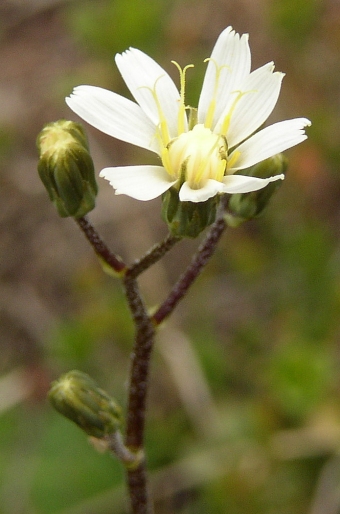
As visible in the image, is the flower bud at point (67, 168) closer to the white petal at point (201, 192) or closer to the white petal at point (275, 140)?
the white petal at point (201, 192)

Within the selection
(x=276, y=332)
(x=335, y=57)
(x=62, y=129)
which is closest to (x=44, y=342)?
(x=276, y=332)

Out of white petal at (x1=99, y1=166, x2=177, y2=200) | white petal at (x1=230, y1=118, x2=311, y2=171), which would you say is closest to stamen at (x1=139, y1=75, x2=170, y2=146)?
white petal at (x1=99, y1=166, x2=177, y2=200)

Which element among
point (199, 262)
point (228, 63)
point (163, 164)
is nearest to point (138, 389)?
point (199, 262)

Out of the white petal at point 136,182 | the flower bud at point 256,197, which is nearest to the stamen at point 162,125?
the white petal at point 136,182

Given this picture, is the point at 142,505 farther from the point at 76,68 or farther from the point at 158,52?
the point at 76,68

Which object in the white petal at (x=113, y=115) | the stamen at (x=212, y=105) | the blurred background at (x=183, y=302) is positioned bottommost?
the blurred background at (x=183, y=302)

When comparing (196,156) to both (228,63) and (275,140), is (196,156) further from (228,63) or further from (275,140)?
(228,63)
